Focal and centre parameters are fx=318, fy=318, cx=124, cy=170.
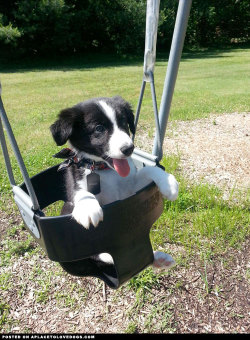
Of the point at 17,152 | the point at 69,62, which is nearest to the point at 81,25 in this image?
the point at 69,62

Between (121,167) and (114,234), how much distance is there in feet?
1.65

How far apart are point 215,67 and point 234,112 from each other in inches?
370

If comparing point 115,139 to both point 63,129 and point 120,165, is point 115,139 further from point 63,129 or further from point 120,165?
point 63,129

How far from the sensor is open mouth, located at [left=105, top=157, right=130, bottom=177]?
6.29 feet

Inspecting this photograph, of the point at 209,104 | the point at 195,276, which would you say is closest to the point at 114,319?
the point at 195,276

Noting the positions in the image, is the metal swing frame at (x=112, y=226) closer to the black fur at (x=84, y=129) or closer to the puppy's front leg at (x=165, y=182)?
the puppy's front leg at (x=165, y=182)

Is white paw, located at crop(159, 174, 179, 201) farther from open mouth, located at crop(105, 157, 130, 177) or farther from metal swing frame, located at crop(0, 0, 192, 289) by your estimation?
open mouth, located at crop(105, 157, 130, 177)

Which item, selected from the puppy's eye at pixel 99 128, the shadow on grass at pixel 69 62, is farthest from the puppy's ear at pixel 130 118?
the shadow on grass at pixel 69 62

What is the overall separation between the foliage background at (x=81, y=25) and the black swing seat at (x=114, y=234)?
16440mm

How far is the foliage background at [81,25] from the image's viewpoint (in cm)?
1659

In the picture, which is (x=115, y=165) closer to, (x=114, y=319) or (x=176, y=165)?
(x=114, y=319)

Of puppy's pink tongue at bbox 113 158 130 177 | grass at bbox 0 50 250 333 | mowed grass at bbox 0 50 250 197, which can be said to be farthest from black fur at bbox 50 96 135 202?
mowed grass at bbox 0 50 250 197

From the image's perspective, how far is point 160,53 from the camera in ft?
72.3

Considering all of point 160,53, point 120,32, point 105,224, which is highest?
point 105,224
